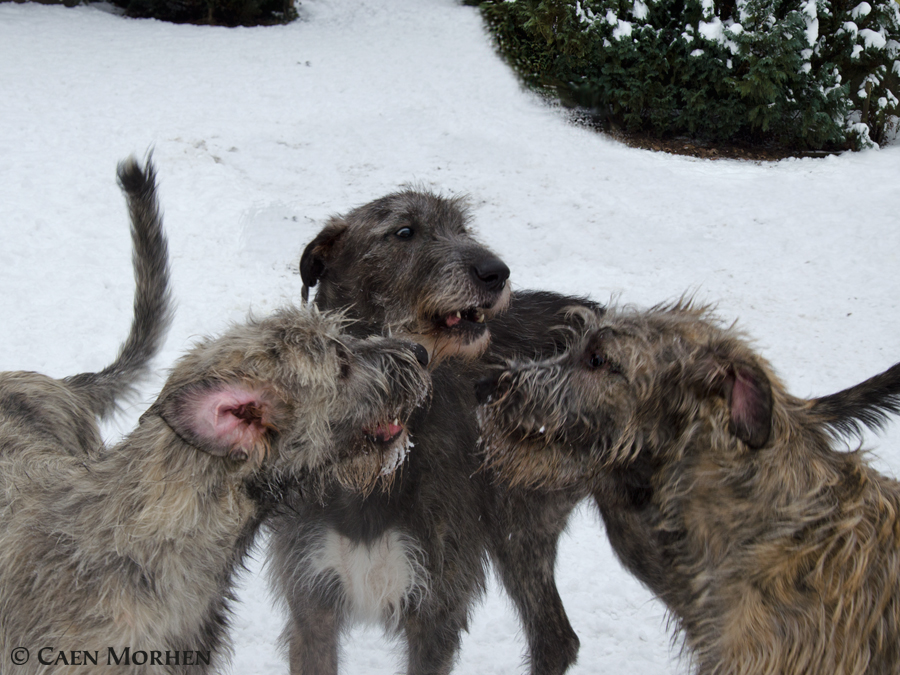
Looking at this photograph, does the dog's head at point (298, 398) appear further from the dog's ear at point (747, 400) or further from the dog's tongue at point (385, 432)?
the dog's ear at point (747, 400)

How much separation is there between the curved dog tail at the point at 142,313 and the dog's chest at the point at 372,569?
172cm

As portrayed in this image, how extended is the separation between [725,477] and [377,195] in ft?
25.2

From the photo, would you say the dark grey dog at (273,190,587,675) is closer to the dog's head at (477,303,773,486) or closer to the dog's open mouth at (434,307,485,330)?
the dog's open mouth at (434,307,485,330)

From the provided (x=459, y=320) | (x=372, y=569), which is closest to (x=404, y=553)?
(x=372, y=569)

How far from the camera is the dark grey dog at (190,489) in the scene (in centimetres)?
244

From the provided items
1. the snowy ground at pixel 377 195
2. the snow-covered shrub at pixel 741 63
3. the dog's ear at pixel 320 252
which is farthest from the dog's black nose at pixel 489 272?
the snow-covered shrub at pixel 741 63

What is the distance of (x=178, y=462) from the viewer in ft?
8.00

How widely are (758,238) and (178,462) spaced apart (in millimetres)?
8044

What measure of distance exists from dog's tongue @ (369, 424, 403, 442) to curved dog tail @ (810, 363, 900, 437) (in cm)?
150

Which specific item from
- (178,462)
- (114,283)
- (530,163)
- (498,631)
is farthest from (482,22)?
(178,462)

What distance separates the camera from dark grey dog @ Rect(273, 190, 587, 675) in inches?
125

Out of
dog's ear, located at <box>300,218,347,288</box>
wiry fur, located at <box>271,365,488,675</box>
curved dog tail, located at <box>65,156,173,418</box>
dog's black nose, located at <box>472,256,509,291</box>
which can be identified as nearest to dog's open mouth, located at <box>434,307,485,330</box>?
dog's black nose, located at <box>472,256,509,291</box>

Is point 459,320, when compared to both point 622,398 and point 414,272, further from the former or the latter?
point 622,398

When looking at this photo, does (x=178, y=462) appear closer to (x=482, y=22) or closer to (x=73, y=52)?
(x=73, y=52)
